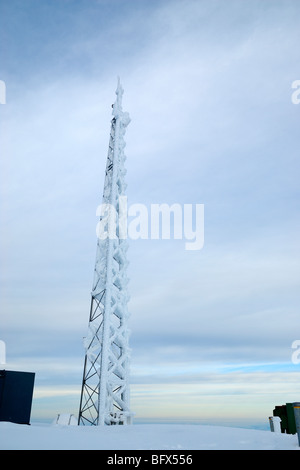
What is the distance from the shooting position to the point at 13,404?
20.1 metres

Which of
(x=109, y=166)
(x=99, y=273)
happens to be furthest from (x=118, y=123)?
(x=99, y=273)

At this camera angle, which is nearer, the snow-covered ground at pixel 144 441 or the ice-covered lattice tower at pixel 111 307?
the snow-covered ground at pixel 144 441

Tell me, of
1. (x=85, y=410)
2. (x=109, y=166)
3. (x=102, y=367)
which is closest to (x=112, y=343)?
(x=102, y=367)

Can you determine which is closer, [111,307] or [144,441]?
[144,441]

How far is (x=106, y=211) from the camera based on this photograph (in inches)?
1166

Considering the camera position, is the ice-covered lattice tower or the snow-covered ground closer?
the snow-covered ground
